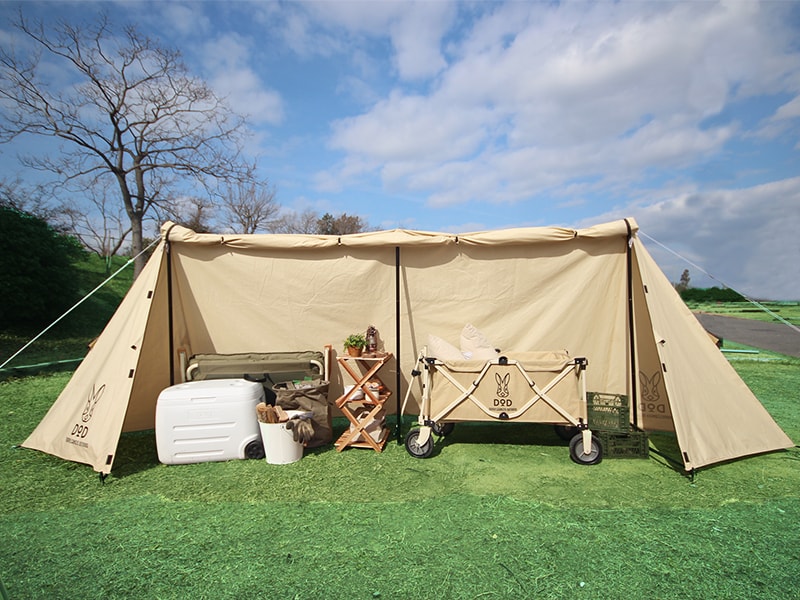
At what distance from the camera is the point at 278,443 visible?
13.3 ft

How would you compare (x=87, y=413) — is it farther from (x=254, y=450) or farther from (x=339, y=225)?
(x=339, y=225)

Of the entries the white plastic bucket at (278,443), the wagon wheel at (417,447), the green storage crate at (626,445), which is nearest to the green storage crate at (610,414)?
the green storage crate at (626,445)

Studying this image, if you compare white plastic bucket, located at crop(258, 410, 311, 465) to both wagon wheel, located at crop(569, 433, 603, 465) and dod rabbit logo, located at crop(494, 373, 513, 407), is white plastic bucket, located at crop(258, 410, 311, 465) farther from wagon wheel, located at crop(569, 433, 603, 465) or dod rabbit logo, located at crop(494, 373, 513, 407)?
wagon wheel, located at crop(569, 433, 603, 465)

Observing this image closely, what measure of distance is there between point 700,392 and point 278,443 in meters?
3.67

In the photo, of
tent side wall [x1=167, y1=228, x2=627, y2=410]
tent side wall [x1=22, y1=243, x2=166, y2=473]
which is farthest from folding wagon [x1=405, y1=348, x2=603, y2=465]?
tent side wall [x1=22, y1=243, x2=166, y2=473]

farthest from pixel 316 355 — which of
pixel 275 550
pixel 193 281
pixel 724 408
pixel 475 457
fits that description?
pixel 724 408

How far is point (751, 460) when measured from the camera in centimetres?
397

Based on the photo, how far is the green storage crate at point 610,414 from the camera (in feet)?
13.9

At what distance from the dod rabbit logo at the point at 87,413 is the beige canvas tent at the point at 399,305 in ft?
0.14

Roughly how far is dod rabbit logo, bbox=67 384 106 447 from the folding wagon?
2768 mm

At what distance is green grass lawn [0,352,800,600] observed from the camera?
2.38 m

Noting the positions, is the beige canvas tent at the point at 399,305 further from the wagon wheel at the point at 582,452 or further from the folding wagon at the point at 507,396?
the wagon wheel at the point at 582,452

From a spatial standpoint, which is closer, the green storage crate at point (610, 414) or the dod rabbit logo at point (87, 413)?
the dod rabbit logo at point (87, 413)

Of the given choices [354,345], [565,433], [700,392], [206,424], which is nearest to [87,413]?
[206,424]
